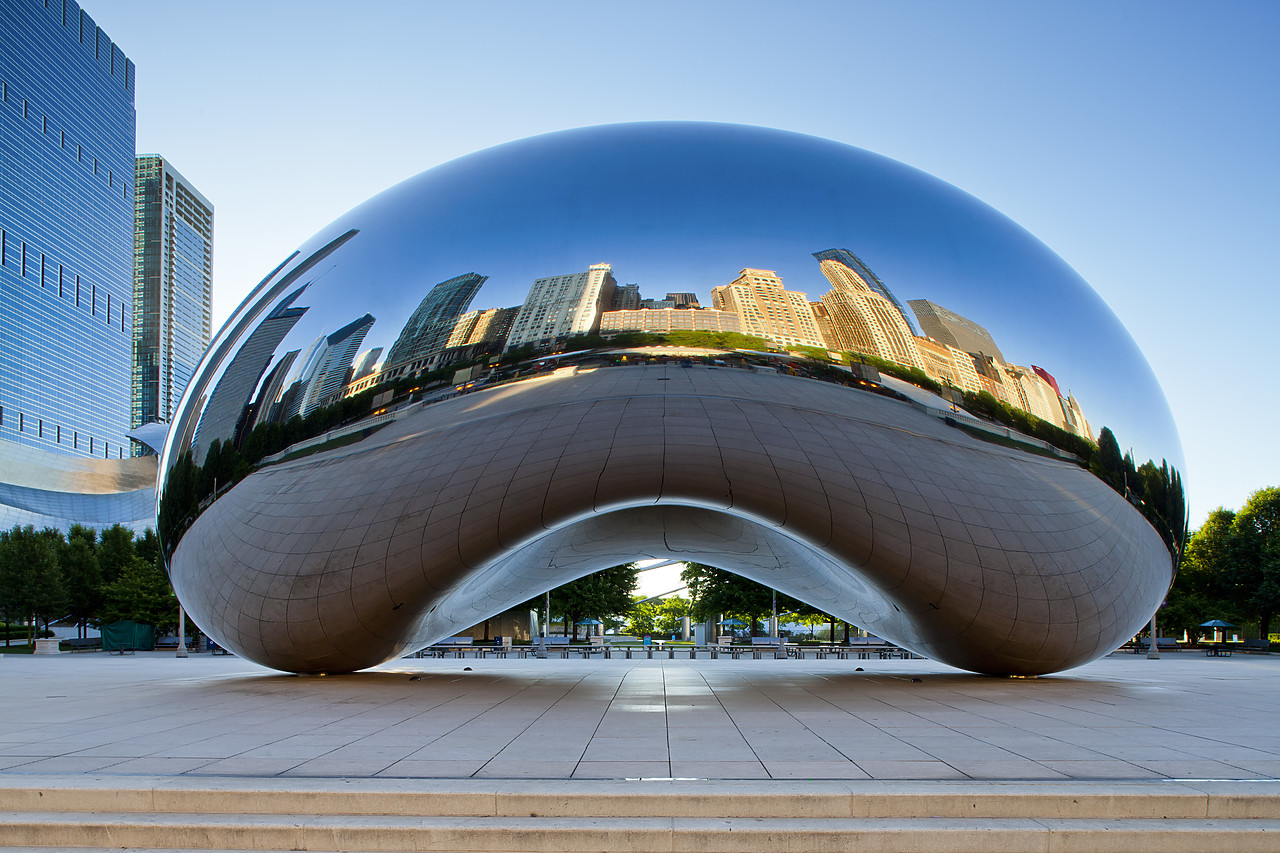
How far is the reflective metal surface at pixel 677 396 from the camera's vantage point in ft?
30.7

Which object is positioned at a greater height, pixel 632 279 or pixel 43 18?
pixel 43 18

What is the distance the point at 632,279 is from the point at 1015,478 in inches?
190

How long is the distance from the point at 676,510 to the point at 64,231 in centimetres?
13974

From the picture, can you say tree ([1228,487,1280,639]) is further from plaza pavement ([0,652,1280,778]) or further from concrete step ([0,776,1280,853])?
concrete step ([0,776,1280,853])

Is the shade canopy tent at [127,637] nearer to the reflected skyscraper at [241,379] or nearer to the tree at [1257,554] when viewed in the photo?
the reflected skyscraper at [241,379]

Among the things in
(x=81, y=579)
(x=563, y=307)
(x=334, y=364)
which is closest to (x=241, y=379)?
(x=334, y=364)

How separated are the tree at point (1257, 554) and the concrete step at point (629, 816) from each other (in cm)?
5228

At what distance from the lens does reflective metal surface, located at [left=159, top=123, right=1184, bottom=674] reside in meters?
9.35

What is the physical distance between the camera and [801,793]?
17.6 ft

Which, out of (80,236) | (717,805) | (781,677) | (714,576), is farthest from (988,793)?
(80,236)

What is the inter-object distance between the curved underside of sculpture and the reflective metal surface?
0.12 ft

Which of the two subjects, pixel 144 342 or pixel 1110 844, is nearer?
pixel 1110 844

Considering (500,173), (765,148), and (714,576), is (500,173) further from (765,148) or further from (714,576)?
(714,576)

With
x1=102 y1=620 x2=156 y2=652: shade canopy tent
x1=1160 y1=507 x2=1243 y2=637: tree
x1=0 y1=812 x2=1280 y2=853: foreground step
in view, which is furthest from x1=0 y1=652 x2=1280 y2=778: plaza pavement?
x1=1160 y1=507 x2=1243 y2=637: tree
